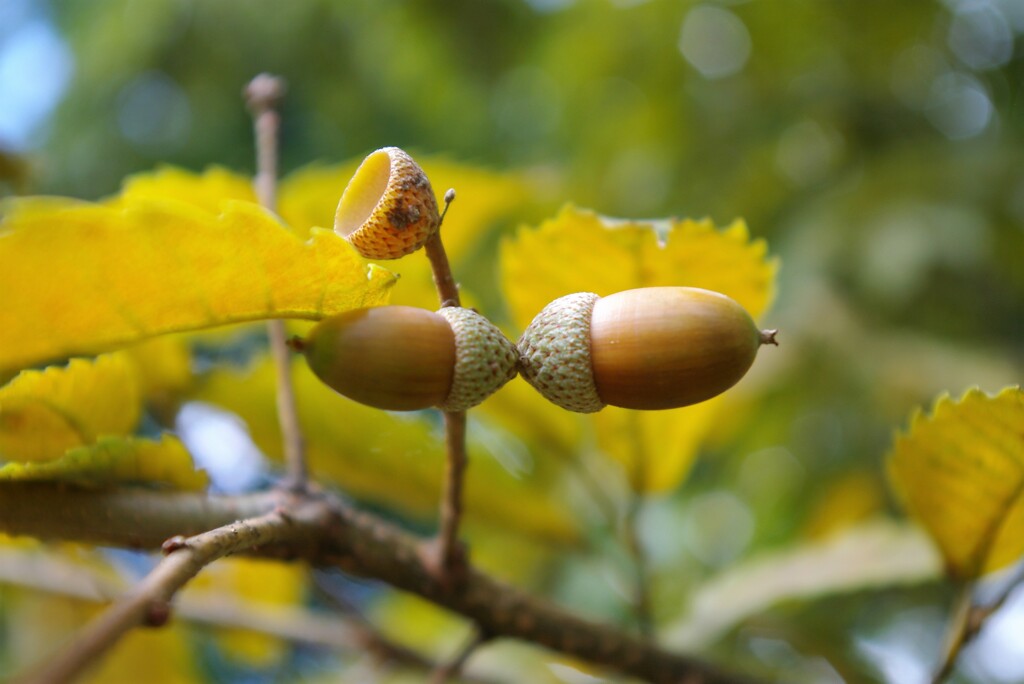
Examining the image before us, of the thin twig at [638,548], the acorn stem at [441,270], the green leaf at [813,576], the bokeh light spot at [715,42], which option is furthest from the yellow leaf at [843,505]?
the acorn stem at [441,270]

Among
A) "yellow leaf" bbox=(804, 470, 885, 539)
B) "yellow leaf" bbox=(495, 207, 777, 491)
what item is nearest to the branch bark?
"yellow leaf" bbox=(495, 207, 777, 491)

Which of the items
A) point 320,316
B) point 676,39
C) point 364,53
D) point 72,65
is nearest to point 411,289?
point 320,316

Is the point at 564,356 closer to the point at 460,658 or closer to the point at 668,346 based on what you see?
the point at 668,346

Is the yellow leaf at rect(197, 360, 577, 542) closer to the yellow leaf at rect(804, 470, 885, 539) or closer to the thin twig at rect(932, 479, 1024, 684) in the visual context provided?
the thin twig at rect(932, 479, 1024, 684)

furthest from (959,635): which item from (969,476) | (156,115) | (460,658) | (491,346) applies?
(156,115)

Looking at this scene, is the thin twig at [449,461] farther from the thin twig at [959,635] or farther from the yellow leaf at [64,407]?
the thin twig at [959,635]

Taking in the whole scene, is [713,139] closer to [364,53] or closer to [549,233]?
[364,53]
